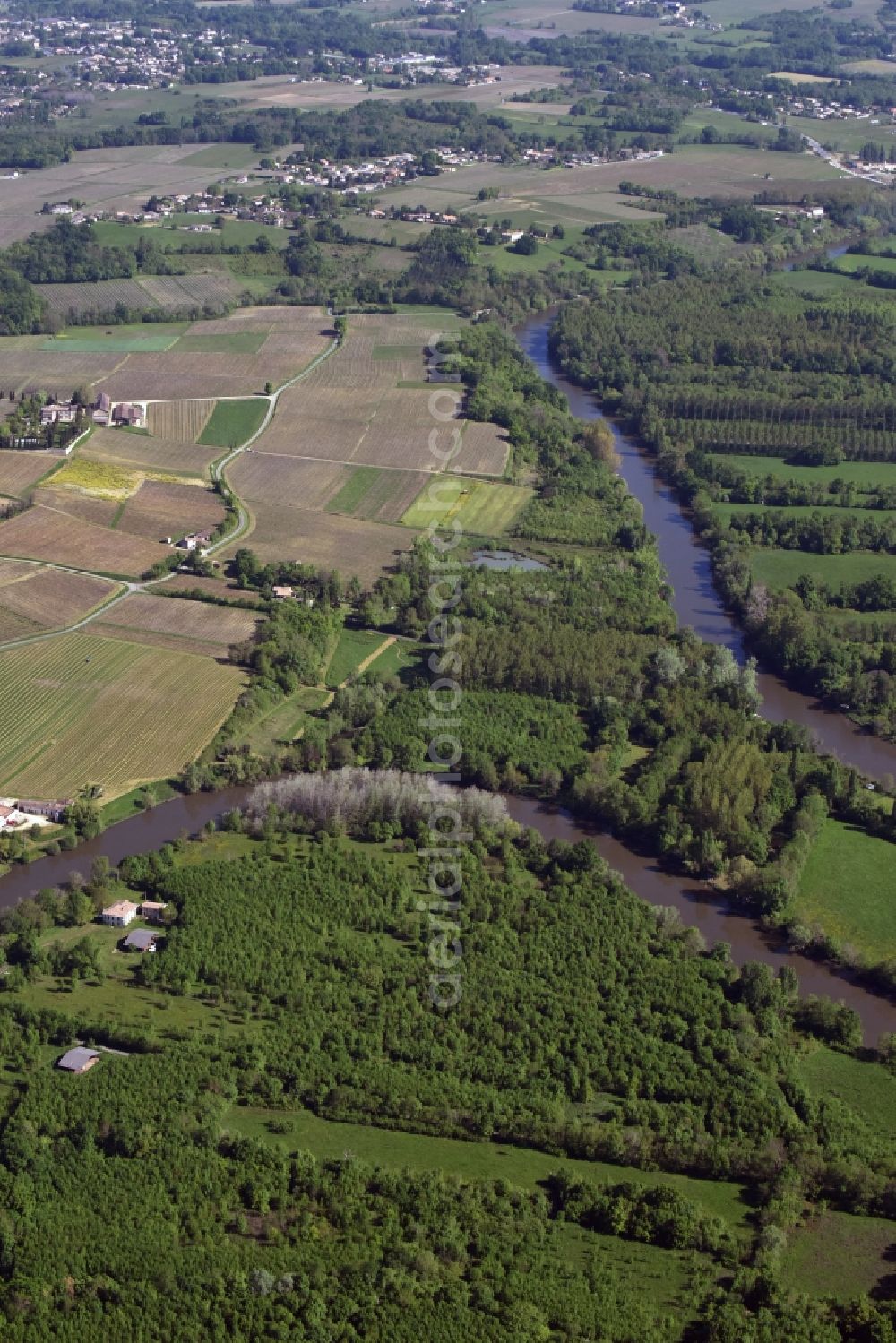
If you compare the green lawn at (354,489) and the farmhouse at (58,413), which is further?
the farmhouse at (58,413)

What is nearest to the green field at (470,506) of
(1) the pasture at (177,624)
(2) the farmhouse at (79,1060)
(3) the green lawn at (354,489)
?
(3) the green lawn at (354,489)

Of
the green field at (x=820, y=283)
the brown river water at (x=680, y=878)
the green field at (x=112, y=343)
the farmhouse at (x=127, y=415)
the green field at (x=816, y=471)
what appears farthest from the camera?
the green field at (x=820, y=283)

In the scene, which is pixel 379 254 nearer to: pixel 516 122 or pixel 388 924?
pixel 516 122

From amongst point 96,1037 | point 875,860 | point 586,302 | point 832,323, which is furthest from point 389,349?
point 96,1037

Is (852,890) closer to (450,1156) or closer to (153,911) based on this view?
(450,1156)

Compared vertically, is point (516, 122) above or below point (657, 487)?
above

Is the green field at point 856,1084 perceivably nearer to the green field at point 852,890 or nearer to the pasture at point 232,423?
the green field at point 852,890

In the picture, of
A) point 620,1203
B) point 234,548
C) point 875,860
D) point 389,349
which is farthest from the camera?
point 389,349
